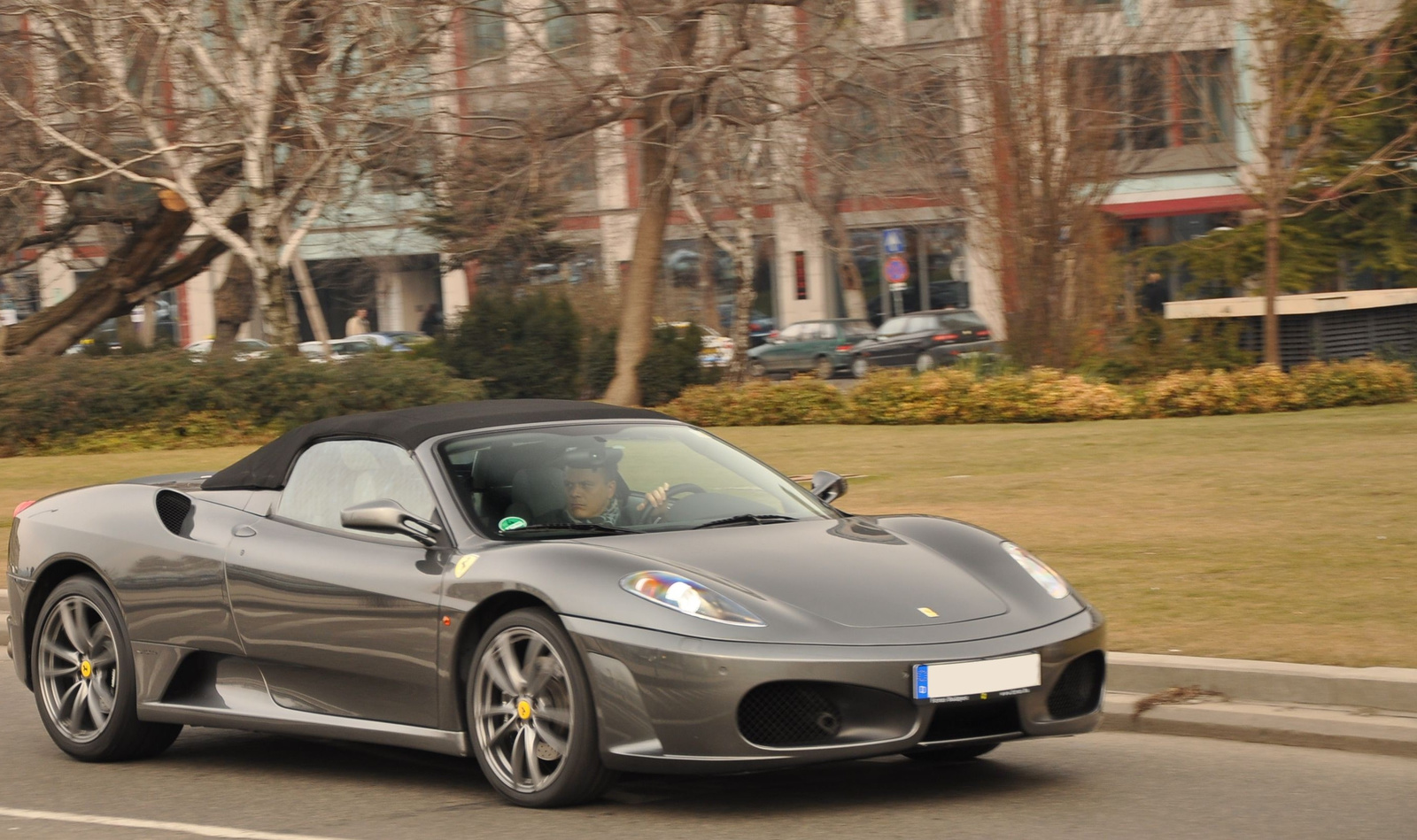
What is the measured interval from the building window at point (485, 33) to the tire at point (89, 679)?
648 inches

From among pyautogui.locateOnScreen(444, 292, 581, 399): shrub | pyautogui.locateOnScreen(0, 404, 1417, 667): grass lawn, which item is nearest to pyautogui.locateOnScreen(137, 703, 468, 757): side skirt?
pyautogui.locateOnScreen(0, 404, 1417, 667): grass lawn

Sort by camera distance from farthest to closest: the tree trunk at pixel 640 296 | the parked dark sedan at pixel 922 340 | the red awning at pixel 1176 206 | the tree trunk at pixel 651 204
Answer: the red awning at pixel 1176 206, the parked dark sedan at pixel 922 340, the tree trunk at pixel 640 296, the tree trunk at pixel 651 204

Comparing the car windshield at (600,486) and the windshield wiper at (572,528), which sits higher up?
the car windshield at (600,486)

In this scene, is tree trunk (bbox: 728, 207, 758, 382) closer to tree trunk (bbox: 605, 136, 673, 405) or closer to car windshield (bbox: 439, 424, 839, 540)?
tree trunk (bbox: 605, 136, 673, 405)

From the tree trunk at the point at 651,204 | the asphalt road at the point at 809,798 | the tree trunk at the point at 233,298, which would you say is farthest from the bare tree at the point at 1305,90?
the asphalt road at the point at 809,798

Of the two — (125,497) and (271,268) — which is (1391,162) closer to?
(271,268)

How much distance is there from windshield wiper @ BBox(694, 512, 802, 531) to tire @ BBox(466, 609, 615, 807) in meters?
0.81

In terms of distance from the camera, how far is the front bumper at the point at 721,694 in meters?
4.98

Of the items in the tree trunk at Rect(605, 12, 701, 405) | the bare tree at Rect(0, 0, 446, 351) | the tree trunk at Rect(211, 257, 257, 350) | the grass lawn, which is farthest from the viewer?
the tree trunk at Rect(211, 257, 257, 350)

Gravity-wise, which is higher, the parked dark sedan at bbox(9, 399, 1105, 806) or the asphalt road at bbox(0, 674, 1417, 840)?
the parked dark sedan at bbox(9, 399, 1105, 806)

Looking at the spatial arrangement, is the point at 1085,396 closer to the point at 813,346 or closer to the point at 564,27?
the point at 564,27

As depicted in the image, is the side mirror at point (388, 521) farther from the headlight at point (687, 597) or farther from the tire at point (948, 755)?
the tire at point (948, 755)

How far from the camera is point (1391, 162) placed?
93.4 feet

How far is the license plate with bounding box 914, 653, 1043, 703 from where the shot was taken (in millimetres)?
5047
